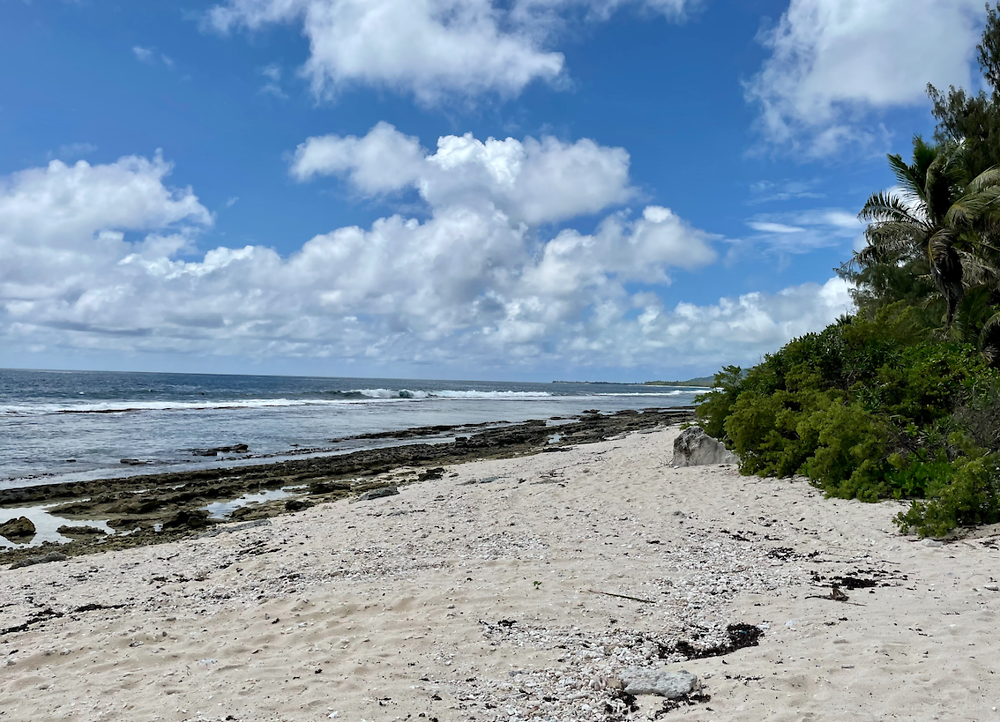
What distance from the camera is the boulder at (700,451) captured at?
12992 millimetres

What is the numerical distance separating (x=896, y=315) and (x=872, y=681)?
1108cm

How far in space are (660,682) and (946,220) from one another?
17.9 meters

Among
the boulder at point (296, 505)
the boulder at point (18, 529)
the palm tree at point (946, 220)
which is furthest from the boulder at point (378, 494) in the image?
the palm tree at point (946, 220)

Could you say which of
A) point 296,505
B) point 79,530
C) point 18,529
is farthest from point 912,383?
point 18,529

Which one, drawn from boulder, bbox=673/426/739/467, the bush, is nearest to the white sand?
the bush

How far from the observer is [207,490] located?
14.3 meters

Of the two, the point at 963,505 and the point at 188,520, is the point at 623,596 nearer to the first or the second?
the point at 963,505

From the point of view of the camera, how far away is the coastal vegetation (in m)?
8.49

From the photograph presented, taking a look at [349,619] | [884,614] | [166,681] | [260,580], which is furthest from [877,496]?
[166,681]

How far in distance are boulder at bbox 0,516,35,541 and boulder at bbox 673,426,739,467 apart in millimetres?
12248

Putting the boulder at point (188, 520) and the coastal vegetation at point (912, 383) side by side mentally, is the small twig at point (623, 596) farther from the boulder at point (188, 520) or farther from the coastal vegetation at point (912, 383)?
the boulder at point (188, 520)

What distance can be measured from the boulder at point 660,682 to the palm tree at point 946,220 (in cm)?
1700

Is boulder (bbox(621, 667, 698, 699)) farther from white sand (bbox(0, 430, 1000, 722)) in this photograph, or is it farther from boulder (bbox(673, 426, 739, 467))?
boulder (bbox(673, 426, 739, 467))

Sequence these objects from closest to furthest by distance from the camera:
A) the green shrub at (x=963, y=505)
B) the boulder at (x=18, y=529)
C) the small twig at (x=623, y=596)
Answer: the small twig at (x=623, y=596), the green shrub at (x=963, y=505), the boulder at (x=18, y=529)
